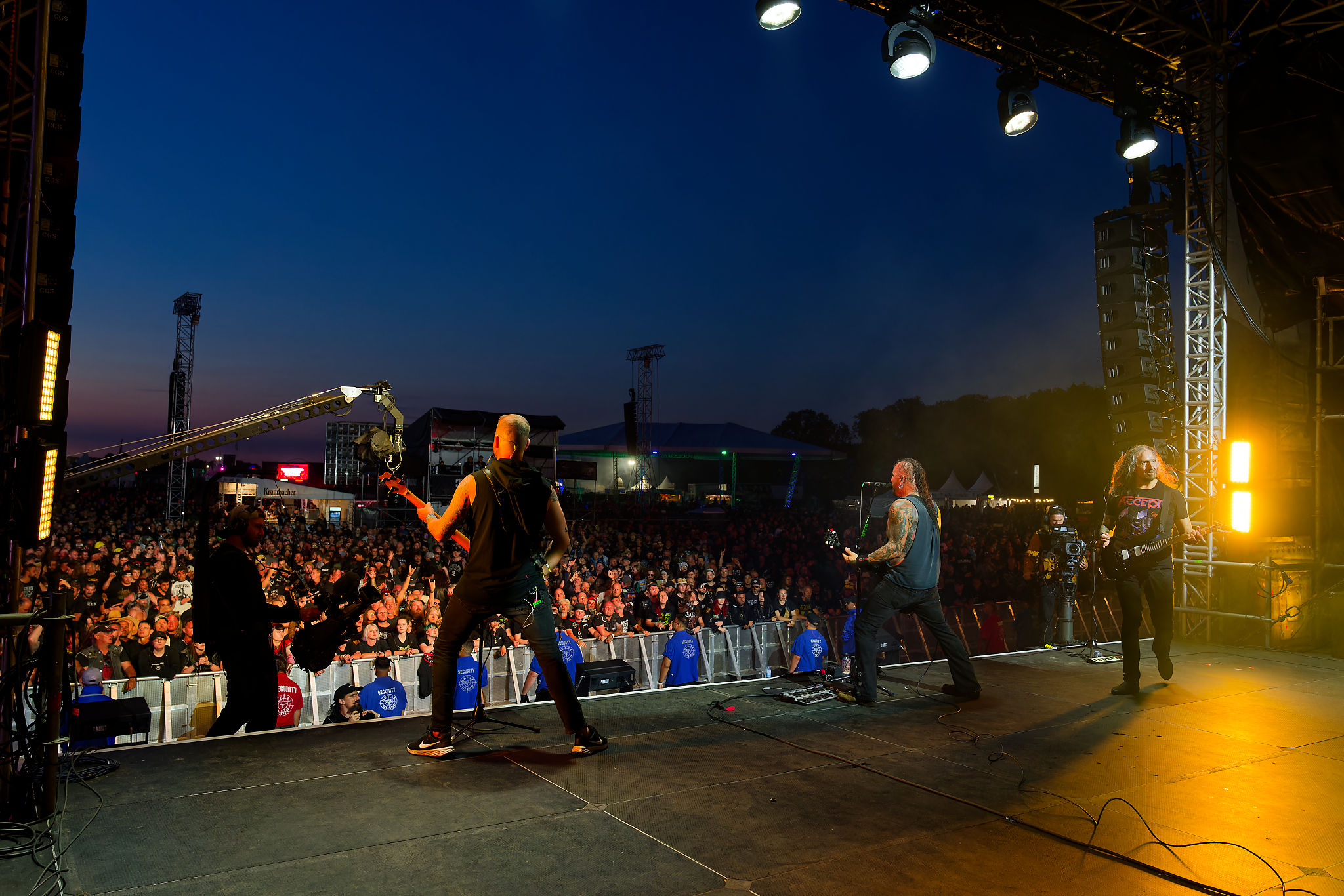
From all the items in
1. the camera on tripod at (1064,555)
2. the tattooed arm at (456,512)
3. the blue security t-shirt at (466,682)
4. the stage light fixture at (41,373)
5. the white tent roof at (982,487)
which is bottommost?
the blue security t-shirt at (466,682)

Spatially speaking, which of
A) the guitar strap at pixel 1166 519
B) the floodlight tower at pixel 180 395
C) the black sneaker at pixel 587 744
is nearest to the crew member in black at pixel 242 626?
the black sneaker at pixel 587 744

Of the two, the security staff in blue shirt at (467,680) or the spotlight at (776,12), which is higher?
the spotlight at (776,12)

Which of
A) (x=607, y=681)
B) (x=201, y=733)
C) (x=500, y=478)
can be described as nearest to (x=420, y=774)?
(x=500, y=478)

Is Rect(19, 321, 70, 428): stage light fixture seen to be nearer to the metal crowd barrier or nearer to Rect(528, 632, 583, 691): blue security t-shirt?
the metal crowd barrier

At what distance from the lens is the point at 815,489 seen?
55.1 m

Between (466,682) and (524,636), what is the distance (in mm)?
4656

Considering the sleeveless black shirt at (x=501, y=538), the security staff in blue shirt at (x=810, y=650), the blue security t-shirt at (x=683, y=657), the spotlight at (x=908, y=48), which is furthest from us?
the blue security t-shirt at (x=683, y=657)

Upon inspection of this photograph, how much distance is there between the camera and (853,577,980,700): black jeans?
515 cm

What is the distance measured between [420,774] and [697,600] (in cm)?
839

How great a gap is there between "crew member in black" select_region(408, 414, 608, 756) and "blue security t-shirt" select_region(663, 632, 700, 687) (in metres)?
5.27

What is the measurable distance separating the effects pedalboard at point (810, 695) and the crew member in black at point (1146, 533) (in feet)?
6.60

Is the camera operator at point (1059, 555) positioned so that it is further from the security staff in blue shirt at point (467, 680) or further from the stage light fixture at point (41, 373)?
the stage light fixture at point (41, 373)

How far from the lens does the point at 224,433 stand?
780 centimetres

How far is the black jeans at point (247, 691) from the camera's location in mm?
4488
